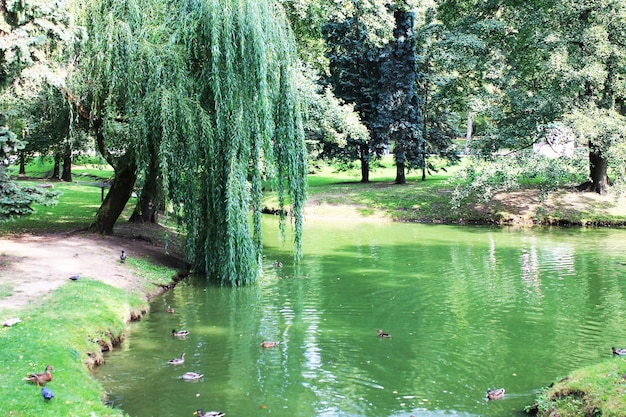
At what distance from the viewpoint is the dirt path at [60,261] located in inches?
446

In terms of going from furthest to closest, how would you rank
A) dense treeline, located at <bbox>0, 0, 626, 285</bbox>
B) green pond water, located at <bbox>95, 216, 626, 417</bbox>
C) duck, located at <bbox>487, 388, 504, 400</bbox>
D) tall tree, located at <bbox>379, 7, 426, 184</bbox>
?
tall tree, located at <bbox>379, 7, 426, 184</bbox>
dense treeline, located at <bbox>0, 0, 626, 285</bbox>
green pond water, located at <bbox>95, 216, 626, 417</bbox>
duck, located at <bbox>487, 388, 504, 400</bbox>

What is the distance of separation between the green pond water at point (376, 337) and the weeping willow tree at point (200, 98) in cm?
193

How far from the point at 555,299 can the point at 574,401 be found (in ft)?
23.1

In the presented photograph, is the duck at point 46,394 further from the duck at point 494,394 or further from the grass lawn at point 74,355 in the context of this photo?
the duck at point 494,394

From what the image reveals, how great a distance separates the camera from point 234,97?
13.8 m

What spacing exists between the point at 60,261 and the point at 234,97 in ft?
18.3

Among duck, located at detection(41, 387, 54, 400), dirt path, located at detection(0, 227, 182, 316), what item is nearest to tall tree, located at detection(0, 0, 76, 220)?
dirt path, located at detection(0, 227, 182, 316)

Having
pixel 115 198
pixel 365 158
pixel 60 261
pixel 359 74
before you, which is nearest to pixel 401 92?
pixel 359 74

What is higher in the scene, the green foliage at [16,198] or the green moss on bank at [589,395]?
the green foliage at [16,198]

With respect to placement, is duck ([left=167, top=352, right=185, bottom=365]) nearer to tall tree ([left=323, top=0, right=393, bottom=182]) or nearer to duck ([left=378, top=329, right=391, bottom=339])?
duck ([left=378, top=329, right=391, bottom=339])

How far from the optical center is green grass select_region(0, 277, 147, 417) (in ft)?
22.2

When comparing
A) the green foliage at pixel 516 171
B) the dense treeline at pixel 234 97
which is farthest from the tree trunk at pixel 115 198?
the green foliage at pixel 516 171

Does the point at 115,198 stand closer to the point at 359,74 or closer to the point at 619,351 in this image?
the point at 619,351

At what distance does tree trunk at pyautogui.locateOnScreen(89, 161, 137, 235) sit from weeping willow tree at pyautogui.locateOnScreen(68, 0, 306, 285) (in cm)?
210
